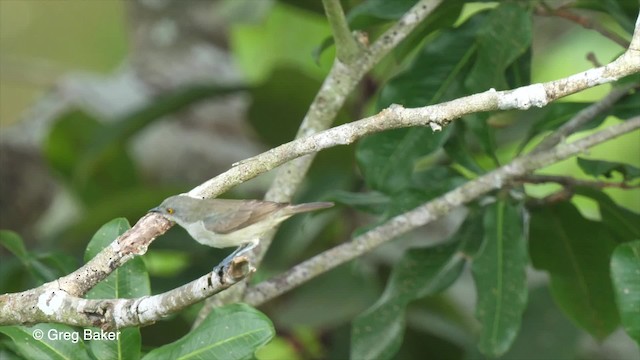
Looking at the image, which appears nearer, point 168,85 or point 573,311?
point 573,311

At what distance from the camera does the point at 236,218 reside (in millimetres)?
1280

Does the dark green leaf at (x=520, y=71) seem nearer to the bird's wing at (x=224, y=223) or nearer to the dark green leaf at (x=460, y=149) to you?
the dark green leaf at (x=460, y=149)

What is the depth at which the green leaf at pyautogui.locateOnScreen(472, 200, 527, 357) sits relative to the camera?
177 cm

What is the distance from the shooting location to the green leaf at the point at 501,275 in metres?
1.77

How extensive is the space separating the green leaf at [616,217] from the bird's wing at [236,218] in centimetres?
80

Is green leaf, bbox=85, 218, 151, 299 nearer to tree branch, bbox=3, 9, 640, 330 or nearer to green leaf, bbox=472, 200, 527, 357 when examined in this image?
tree branch, bbox=3, 9, 640, 330

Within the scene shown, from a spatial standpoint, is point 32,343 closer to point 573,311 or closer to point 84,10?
point 573,311

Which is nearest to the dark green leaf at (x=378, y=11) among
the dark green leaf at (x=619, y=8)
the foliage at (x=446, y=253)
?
the foliage at (x=446, y=253)

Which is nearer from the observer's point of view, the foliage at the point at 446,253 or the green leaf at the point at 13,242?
the foliage at the point at 446,253

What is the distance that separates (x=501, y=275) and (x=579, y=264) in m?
0.22

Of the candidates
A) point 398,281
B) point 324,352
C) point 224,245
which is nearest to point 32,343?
point 224,245

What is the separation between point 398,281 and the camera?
72.8 inches

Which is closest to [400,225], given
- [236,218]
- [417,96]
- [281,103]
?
[417,96]

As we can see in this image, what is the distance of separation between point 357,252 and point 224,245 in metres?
0.48
